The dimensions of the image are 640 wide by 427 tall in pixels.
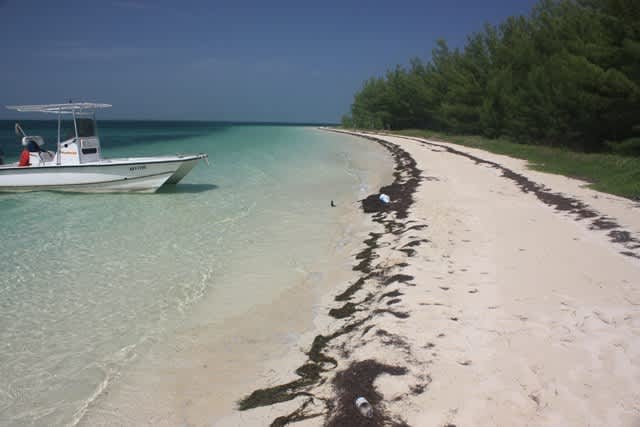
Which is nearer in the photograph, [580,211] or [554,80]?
[580,211]

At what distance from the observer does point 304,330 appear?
5770mm

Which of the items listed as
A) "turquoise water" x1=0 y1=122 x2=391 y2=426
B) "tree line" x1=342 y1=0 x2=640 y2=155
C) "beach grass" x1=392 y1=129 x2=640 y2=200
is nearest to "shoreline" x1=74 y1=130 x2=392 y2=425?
"turquoise water" x1=0 y1=122 x2=391 y2=426

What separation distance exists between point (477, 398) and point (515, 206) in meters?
8.32

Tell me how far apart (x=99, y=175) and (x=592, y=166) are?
1744 centimetres

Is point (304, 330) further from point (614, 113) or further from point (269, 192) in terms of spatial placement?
point (614, 113)

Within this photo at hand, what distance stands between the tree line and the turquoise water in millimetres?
10248

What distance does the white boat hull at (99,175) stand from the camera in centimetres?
1539

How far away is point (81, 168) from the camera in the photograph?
15.4m

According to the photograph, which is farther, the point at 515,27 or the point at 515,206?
the point at 515,27

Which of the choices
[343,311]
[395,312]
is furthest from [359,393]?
[343,311]

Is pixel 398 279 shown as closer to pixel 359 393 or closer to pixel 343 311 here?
pixel 343 311

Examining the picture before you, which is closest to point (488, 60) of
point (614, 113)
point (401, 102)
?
point (614, 113)

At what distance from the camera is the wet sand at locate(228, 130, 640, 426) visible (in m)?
3.61

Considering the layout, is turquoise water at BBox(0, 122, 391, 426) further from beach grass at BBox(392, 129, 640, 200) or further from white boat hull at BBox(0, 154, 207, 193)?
beach grass at BBox(392, 129, 640, 200)
